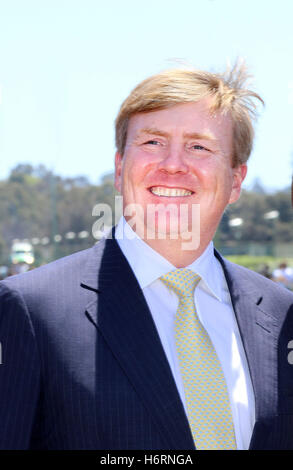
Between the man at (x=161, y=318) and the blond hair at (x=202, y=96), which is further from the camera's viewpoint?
the blond hair at (x=202, y=96)

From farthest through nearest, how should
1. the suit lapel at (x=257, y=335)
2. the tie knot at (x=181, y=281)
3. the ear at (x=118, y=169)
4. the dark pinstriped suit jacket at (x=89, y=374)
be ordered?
the ear at (x=118, y=169)
the tie knot at (x=181, y=281)
the suit lapel at (x=257, y=335)
the dark pinstriped suit jacket at (x=89, y=374)

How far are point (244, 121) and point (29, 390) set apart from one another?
1.21 m

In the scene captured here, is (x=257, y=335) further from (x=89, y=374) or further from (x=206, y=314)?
(x=89, y=374)

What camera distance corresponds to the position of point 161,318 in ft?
7.19

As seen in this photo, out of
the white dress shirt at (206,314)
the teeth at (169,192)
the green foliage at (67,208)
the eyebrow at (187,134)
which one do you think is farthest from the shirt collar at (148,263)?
the green foliage at (67,208)

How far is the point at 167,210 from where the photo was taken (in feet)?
7.38

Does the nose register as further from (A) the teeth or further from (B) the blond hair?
(B) the blond hair

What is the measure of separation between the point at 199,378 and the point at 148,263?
0.42 metres

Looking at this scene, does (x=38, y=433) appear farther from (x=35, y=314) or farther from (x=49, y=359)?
(x=35, y=314)

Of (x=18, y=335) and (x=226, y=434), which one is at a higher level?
(x=18, y=335)

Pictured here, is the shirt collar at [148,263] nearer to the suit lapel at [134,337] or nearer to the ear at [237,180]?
the suit lapel at [134,337]

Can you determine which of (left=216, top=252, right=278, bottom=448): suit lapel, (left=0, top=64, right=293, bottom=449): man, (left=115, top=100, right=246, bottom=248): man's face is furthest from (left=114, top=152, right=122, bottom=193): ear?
(left=216, top=252, right=278, bottom=448): suit lapel

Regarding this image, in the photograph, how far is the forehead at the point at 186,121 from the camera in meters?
2.26
